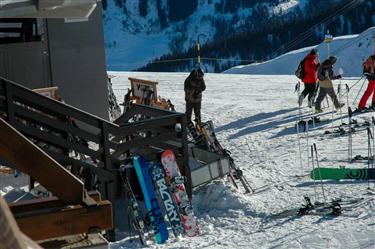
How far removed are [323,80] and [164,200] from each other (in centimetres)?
840

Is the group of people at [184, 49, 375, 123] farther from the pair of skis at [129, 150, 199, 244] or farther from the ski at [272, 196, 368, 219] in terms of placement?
the ski at [272, 196, 368, 219]

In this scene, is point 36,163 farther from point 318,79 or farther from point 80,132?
point 318,79

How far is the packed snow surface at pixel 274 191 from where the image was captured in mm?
7273

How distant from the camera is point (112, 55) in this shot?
647ft

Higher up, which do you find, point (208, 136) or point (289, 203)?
point (208, 136)

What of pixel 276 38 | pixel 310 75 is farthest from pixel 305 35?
pixel 310 75

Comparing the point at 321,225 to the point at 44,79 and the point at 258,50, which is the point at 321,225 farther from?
the point at 258,50

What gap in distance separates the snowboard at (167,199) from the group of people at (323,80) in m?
7.63

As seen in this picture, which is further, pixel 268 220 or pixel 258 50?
pixel 258 50

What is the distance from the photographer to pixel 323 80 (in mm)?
15469

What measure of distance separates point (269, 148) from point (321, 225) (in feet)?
16.5

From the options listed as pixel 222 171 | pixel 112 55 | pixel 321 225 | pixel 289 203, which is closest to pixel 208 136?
pixel 222 171

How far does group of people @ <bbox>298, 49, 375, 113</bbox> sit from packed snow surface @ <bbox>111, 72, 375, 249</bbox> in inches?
15.2

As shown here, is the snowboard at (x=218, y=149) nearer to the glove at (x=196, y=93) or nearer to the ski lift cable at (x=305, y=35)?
the glove at (x=196, y=93)
